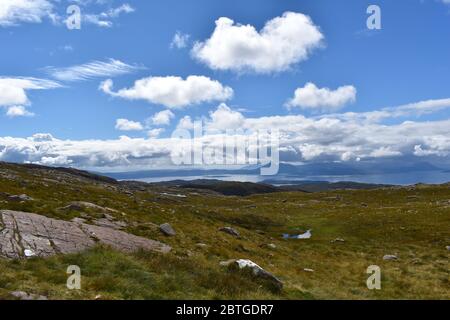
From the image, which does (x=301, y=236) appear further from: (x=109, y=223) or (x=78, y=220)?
(x=78, y=220)

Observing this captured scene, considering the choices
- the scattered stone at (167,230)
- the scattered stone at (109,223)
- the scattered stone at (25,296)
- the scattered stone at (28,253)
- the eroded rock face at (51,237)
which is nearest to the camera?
the scattered stone at (25,296)

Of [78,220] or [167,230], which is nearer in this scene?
[78,220]

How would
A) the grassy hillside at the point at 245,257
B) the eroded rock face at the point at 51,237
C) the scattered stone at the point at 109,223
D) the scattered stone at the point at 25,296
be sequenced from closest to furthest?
1. the scattered stone at the point at 25,296
2. the grassy hillside at the point at 245,257
3. the eroded rock face at the point at 51,237
4. the scattered stone at the point at 109,223

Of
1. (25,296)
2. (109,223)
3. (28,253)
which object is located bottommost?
(109,223)

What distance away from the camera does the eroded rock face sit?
19312mm

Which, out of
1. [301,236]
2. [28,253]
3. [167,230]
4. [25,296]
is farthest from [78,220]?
[301,236]

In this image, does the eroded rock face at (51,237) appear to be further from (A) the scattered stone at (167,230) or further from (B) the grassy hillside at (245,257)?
(A) the scattered stone at (167,230)

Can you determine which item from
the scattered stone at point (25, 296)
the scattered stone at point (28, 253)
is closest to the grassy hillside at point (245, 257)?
the scattered stone at point (25, 296)

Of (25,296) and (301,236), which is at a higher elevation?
(25,296)

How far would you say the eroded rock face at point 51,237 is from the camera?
760 inches

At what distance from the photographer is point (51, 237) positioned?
71.2 feet

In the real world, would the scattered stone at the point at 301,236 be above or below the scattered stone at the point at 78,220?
below

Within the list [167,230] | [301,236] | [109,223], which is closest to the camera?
[109,223]
